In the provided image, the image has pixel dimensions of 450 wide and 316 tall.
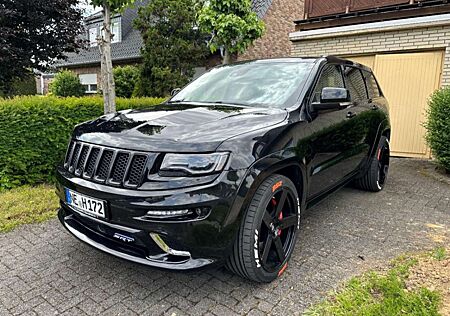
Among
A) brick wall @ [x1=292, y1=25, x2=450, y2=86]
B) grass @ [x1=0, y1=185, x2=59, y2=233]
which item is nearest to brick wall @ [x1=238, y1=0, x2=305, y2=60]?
brick wall @ [x1=292, y1=25, x2=450, y2=86]

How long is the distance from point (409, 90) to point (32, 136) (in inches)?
285

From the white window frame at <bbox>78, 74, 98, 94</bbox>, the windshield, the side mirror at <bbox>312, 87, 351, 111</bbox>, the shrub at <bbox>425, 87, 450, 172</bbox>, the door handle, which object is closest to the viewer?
the side mirror at <bbox>312, 87, 351, 111</bbox>

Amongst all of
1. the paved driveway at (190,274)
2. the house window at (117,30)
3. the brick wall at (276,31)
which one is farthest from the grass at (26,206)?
the house window at (117,30)

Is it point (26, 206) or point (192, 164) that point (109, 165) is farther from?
point (26, 206)

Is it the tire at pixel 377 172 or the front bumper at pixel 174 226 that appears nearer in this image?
the front bumper at pixel 174 226

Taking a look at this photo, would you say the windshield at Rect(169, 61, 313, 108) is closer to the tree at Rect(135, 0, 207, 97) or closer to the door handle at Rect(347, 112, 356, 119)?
the door handle at Rect(347, 112, 356, 119)

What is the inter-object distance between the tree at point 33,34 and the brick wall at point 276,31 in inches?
220

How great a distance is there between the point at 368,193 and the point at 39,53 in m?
8.59

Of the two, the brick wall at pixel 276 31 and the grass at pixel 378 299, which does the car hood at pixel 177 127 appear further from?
the brick wall at pixel 276 31

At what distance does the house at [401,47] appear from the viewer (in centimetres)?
688

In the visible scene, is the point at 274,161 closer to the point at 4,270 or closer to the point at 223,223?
the point at 223,223

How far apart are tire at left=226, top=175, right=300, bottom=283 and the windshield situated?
81 cm

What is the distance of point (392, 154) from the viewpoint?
25.5ft

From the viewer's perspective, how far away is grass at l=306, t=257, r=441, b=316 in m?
2.22
